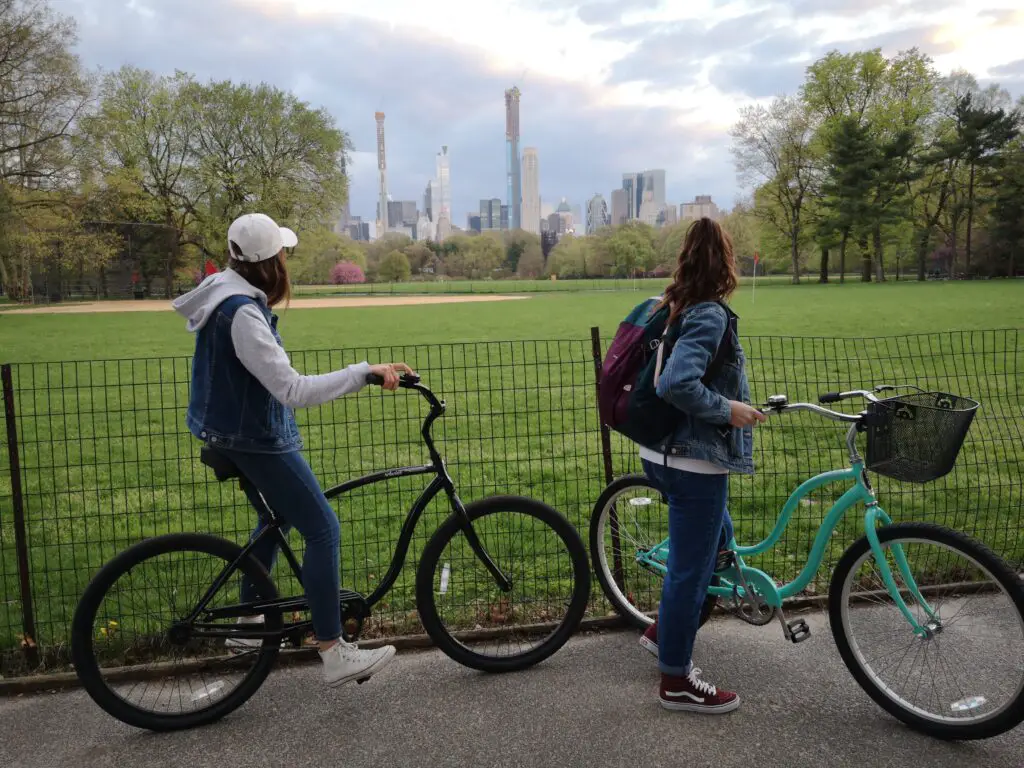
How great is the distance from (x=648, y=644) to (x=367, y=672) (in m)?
1.20

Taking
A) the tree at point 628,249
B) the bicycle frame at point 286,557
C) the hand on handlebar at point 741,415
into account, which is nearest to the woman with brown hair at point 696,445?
the hand on handlebar at point 741,415

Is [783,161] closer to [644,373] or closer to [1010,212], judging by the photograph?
[1010,212]

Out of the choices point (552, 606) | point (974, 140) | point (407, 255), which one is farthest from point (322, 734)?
point (407, 255)

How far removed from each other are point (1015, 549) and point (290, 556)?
4.19 m

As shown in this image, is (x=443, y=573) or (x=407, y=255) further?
(x=407, y=255)

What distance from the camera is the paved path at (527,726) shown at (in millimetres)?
2893

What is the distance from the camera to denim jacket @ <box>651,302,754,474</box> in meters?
2.81

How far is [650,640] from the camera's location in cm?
351

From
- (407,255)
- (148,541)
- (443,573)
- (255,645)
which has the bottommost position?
(255,645)

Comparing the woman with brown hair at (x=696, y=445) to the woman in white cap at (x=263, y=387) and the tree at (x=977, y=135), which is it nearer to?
the woman in white cap at (x=263, y=387)

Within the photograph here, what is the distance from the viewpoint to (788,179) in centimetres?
6512

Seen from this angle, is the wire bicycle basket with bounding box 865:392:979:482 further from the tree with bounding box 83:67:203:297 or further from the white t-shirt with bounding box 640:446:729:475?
the tree with bounding box 83:67:203:297

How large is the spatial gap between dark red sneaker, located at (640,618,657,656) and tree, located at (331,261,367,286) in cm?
9307

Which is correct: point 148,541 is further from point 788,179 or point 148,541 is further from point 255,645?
point 788,179
